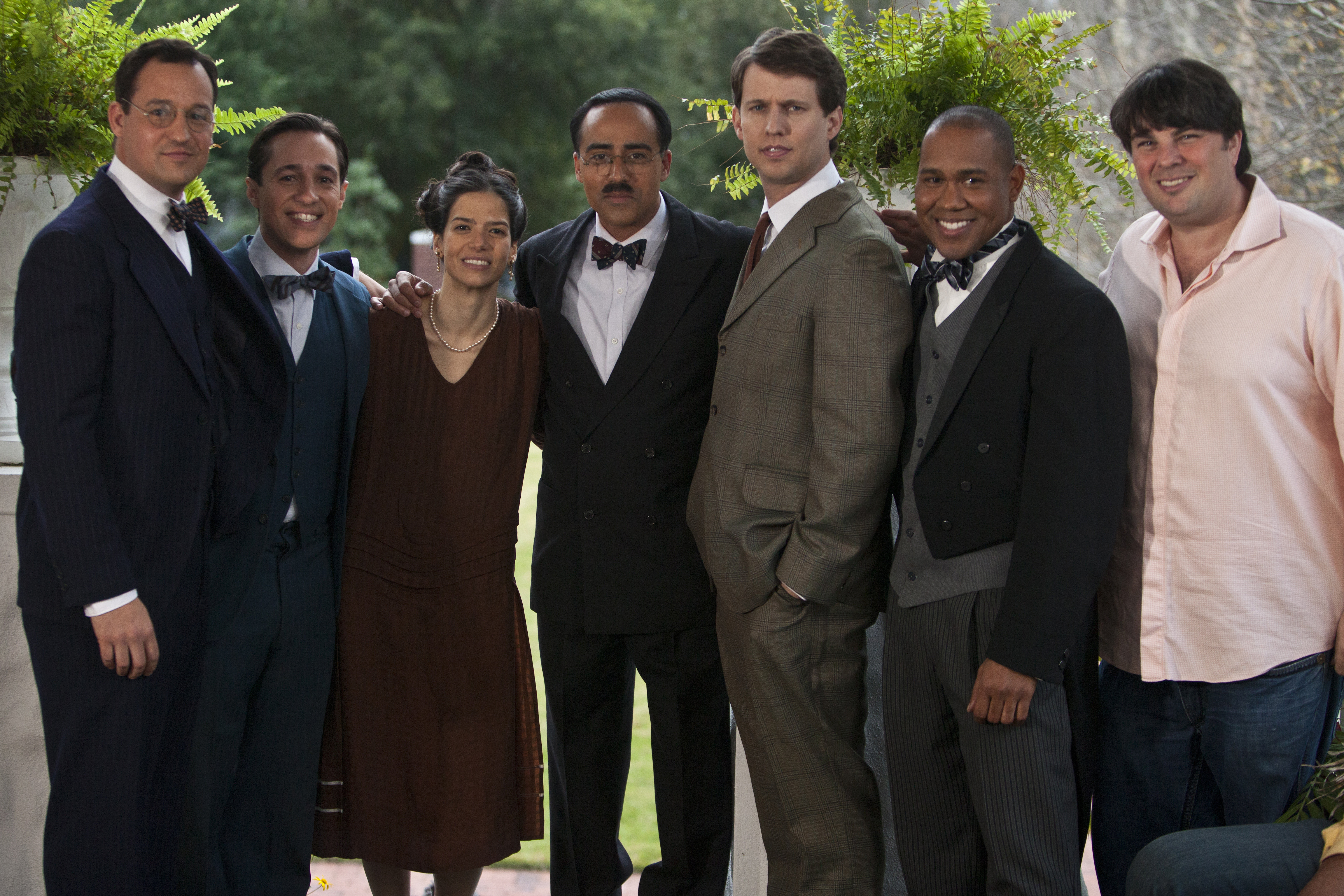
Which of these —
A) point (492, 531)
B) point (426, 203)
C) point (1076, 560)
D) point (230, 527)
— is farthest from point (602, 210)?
point (1076, 560)

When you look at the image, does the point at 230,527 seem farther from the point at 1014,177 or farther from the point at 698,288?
the point at 1014,177

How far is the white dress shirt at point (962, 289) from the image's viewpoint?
204 centimetres

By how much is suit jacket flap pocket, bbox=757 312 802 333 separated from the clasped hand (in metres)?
0.66

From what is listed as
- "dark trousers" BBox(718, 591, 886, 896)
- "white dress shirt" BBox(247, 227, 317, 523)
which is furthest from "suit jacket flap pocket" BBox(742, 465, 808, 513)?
"white dress shirt" BBox(247, 227, 317, 523)

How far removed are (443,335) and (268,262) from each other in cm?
37

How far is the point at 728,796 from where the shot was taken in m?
2.52

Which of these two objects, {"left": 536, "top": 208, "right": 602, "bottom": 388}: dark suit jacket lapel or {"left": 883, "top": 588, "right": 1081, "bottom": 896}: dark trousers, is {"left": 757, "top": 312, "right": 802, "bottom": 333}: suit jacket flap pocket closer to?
{"left": 536, "top": 208, "right": 602, "bottom": 388}: dark suit jacket lapel

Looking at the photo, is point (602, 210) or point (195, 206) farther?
point (602, 210)

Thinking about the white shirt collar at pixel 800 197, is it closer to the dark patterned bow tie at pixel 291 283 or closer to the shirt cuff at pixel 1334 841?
the dark patterned bow tie at pixel 291 283

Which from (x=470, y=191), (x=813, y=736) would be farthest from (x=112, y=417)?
(x=813, y=736)

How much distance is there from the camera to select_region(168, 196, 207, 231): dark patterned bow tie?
7.02 ft

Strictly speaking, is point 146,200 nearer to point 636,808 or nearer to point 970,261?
point 970,261

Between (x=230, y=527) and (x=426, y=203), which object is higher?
(x=426, y=203)

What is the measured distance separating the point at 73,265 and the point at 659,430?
42.6 inches
